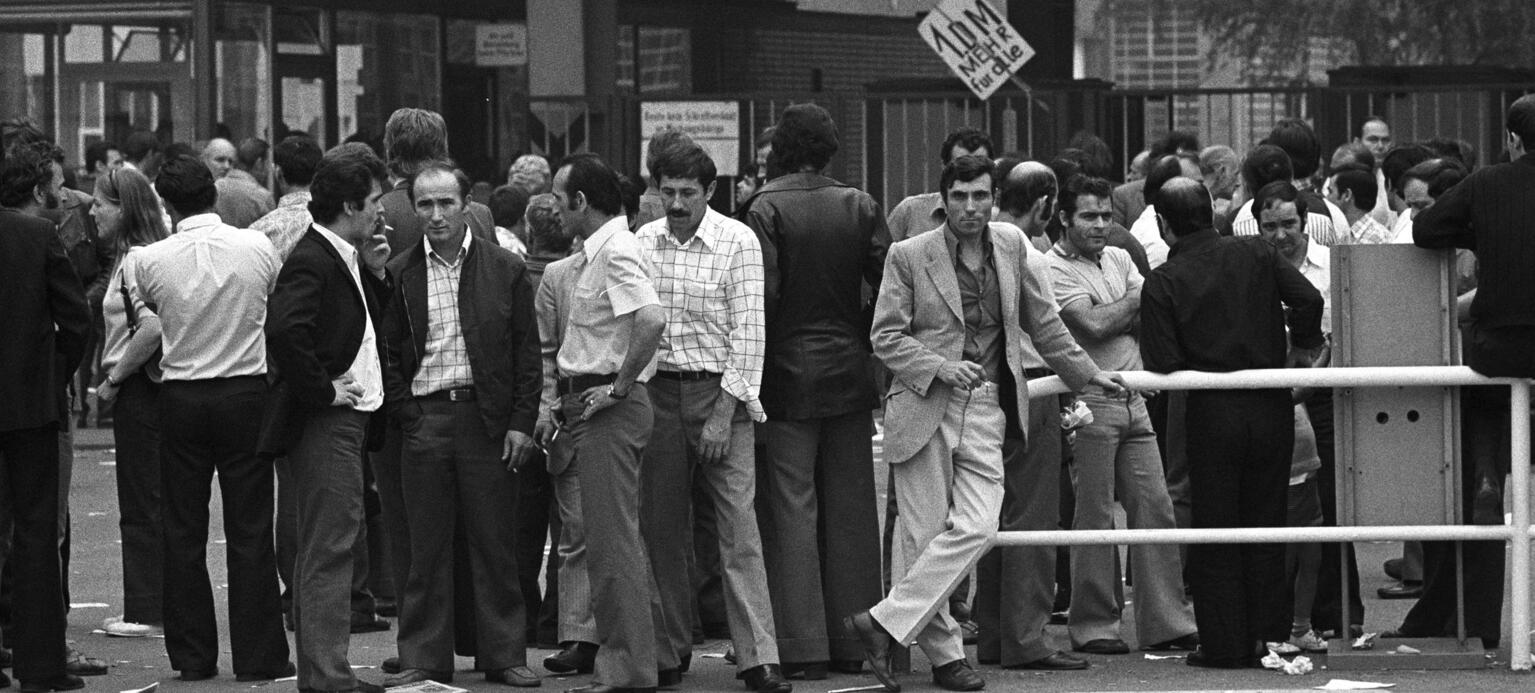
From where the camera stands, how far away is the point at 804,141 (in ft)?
29.5

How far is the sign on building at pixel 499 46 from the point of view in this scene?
81.9 feet

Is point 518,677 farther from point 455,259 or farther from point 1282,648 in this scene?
point 1282,648

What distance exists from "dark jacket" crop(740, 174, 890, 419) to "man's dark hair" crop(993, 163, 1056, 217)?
0.70 metres

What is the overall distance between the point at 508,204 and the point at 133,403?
7.63 ft

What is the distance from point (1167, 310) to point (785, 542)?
5.20ft

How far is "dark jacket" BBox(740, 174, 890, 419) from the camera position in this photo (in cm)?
880

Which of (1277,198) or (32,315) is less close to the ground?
(1277,198)

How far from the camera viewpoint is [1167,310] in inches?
344

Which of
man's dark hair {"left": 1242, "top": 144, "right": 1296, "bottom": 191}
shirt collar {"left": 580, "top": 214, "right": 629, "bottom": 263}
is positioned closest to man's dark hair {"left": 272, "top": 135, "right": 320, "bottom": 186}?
shirt collar {"left": 580, "top": 214, "right": 629, "bottom": 263}

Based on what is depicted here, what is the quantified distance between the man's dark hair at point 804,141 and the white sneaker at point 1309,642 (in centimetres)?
251

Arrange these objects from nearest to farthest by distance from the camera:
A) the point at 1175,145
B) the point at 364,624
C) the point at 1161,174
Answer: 1. the point at 364,624
2. the point at 1161,174
3. the point at 1175,145

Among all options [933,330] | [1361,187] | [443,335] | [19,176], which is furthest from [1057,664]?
[1361,187]

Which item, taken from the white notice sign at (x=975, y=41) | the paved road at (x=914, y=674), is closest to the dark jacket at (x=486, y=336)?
the paved road at (x=914, y=674)

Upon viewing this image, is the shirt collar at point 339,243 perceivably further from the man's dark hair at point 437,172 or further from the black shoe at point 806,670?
the black shoe at point 806,670
